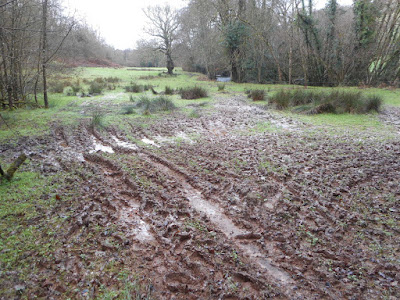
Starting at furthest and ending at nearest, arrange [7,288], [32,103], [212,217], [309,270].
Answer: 1. [32,103]
2. [212,217]
3. [309,270]
4. [7,288]

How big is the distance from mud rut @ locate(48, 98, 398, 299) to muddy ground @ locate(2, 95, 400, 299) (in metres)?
0.01

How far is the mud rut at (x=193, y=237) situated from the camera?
2.14 metres

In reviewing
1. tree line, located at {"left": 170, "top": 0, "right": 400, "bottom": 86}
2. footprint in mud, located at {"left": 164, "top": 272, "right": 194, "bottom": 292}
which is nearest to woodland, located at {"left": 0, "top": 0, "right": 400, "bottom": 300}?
footprint in mud, located at {"left": 164, "top": 272, "right": 194, "bottom": 292}

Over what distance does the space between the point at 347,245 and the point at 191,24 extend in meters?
24.6

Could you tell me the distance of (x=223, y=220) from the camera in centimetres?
304

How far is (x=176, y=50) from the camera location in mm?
Answer: 29000

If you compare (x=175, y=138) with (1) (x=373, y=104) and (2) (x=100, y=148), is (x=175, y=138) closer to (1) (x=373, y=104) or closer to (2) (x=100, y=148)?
(2) (x=100, y=148)

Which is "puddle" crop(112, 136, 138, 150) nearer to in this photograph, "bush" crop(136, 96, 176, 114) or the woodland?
the woodland

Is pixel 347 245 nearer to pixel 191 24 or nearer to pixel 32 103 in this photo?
pixel 32 103

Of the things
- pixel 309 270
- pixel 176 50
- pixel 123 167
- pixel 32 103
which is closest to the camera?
pixel 309 270

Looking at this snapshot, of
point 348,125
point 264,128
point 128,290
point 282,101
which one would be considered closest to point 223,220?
point 128,290

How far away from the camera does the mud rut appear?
2.14 meters

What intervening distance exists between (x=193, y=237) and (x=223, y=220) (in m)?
0.49

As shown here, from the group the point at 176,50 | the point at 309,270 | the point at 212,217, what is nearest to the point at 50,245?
the point at 212,217
